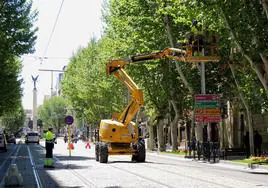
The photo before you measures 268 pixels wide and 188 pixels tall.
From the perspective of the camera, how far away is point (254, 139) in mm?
36250

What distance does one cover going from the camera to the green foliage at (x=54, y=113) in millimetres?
155875

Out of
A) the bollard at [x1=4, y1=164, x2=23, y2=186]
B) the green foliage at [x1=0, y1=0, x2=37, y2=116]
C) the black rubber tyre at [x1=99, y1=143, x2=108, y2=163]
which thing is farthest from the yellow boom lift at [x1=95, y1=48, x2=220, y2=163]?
the bollard at [x1=4, y1=164, x2=23, y2=186]

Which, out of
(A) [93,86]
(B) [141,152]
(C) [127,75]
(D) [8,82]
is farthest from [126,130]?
(A) [93,86]

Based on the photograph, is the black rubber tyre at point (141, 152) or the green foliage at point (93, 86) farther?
the green foliage at point (93, 86)

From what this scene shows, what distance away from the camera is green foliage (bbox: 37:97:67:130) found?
15588cm

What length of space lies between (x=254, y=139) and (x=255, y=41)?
1084 centimetres

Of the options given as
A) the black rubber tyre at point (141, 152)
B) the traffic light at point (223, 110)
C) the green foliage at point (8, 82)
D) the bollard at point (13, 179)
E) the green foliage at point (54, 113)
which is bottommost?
the bollard at point (13, 179)

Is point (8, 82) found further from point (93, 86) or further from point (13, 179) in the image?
point (13, 179)

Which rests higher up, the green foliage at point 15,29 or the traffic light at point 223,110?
the green foliage at point 15,29

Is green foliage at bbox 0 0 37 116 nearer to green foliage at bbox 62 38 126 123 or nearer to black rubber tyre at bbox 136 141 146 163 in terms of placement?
black rubber tyre at bbox 136 141 146 163

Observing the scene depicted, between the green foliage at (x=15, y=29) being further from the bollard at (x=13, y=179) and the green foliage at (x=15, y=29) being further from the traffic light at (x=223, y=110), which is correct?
the bollard at (x=13, y=179)

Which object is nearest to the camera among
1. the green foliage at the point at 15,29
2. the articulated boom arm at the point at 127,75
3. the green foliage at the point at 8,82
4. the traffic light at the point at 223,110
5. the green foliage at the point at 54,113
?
the articulated boom arm at the point at 127,75

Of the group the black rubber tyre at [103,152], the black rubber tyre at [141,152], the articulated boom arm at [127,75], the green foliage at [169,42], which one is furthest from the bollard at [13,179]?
the articulated boom arm at [127,75]

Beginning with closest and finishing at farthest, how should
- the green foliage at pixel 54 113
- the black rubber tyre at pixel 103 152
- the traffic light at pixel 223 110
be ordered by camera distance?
the black rubber tyre at pixel 103 152 → the traffic light at pixel 223 110 → the green foliage at pixel 54 113
